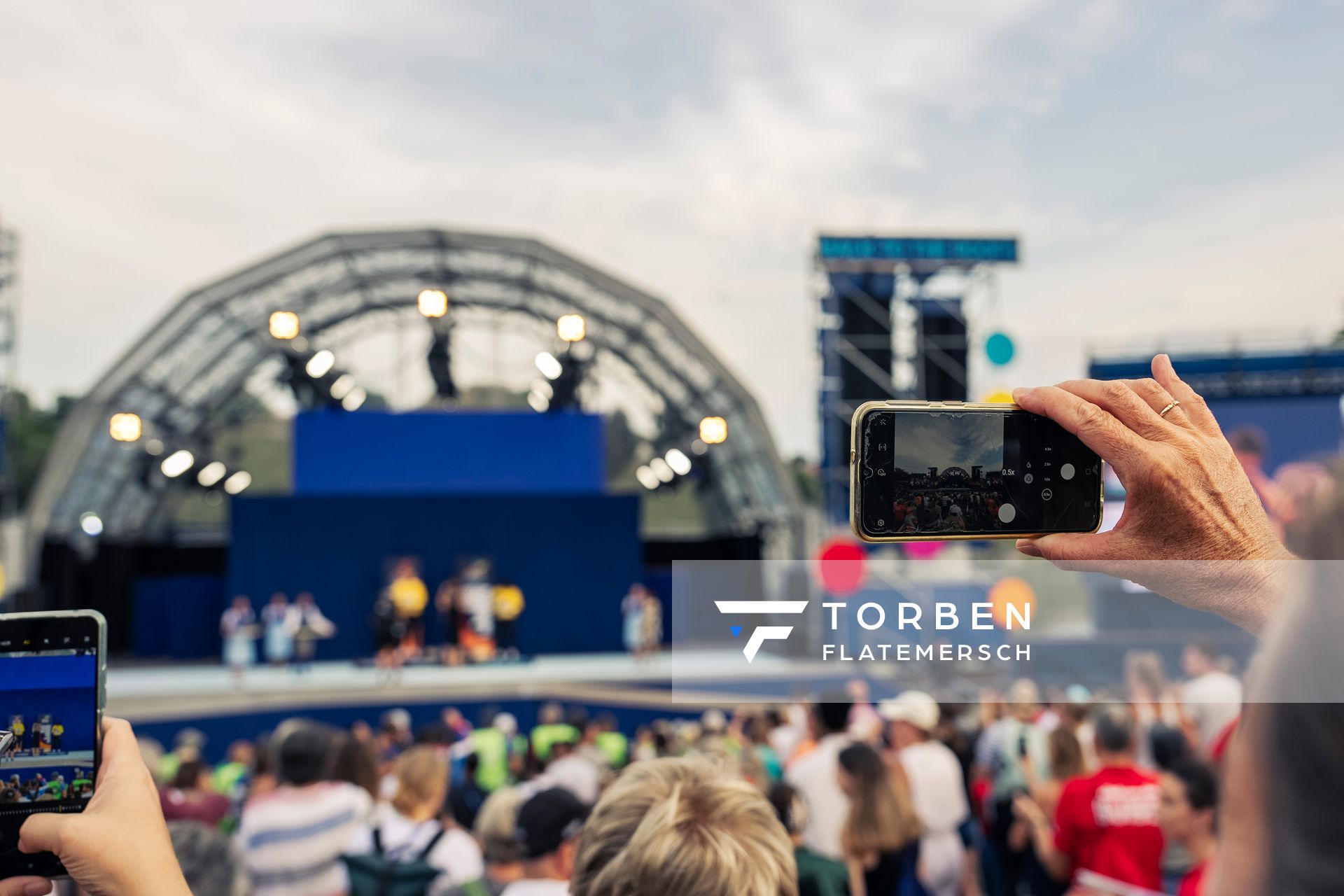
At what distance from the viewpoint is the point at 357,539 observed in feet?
53.9

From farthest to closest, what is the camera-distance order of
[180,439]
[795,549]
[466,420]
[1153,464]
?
[180,439]
[795,549]
[466,420]
[1153,464]

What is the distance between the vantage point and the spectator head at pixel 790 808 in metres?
3.04

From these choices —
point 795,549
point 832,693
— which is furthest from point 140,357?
point 832,693

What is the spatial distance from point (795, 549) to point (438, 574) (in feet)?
22.3

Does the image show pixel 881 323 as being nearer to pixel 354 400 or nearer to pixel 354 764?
pixel 354 400

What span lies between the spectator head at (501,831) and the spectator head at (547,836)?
0.12 meters

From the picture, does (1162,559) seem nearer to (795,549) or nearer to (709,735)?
(709,735)

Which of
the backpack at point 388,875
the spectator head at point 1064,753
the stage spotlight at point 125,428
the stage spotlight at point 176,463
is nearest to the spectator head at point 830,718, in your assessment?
the spectator head at point 1064,753

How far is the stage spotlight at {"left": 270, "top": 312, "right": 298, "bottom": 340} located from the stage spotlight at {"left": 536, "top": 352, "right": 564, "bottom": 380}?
3.62m

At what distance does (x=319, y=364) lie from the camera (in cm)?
989

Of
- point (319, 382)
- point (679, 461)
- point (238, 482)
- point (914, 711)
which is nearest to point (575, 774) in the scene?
point (914, 711)

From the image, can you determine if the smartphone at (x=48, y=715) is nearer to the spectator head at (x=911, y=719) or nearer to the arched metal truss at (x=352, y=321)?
the spectator head at (x=911, y=719)

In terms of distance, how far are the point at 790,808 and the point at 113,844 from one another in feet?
8.35

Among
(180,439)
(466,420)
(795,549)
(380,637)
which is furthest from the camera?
(180,439)
